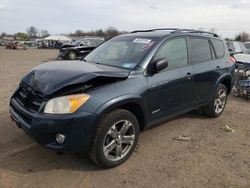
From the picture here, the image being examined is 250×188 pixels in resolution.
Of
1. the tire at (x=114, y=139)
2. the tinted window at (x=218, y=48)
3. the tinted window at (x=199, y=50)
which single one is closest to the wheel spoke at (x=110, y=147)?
the tire at (x=114, y=139)

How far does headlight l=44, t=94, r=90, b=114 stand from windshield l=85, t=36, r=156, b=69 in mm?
1106

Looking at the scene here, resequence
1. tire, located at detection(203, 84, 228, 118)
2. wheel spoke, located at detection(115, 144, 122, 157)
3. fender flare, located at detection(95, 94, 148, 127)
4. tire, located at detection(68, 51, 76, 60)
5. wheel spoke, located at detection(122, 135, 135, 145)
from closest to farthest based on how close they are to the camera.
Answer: fender flare, located at detection(95, 94, 148, 127), wheel spoke, located at detection(115, 144, 122, 157), wheel spoke, located at detection(122, 135, 135, 145), tire, located at detection(203, 84, 228, 118), tire, located at detection(68, 51, 76, 60)

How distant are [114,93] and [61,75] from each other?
719 mm

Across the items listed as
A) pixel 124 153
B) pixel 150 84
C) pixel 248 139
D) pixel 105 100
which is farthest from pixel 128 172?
pixel 248 139

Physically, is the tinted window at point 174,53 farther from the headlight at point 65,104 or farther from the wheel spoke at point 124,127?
the headlight at point 65,104

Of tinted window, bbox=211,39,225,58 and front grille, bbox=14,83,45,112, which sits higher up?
tinted window, bbox=211,39,225,58

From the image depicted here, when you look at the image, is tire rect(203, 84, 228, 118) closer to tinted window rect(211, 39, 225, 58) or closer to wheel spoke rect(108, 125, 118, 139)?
tinted window rect(211, 39, 225, 58)

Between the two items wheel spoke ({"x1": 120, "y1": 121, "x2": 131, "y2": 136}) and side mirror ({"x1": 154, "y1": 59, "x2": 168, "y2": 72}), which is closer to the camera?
wheel spoke ({"x1": 120, "y1": 121, "x2": 131, "y2": 136})

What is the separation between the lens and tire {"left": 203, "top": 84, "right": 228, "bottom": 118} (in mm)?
5926

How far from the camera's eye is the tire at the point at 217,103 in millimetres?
5926

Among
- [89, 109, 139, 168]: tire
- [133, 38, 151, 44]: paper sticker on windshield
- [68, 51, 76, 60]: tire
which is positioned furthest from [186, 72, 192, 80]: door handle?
[68, 51, 76, 60]: tire

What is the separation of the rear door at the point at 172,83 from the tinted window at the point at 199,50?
23 cm

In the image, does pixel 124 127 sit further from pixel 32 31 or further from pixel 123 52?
pixel 32 31

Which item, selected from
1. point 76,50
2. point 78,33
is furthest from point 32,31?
point 76,50
